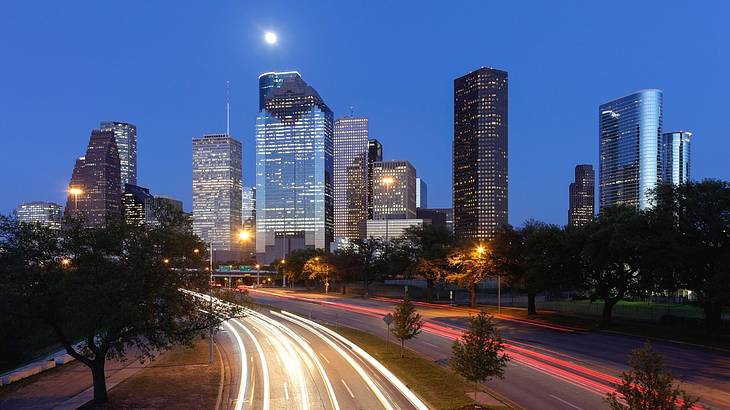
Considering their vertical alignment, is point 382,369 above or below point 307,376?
above

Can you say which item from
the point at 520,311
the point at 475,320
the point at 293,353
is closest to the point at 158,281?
the point at 475,320

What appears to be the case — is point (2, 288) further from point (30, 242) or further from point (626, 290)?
point (626, 290)

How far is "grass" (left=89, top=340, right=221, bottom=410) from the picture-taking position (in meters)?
23.4

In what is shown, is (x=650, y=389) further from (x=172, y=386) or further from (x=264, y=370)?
(x=264, y=370)

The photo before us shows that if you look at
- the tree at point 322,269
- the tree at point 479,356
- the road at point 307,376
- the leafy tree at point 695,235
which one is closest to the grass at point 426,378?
the road at point 307,376

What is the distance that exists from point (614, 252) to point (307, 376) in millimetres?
34225

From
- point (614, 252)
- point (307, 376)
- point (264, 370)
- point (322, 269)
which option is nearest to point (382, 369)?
point (307, 376)

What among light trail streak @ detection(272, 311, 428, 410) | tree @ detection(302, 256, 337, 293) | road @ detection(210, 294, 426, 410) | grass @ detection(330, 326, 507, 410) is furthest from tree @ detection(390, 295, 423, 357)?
tree @ detection(302, 256, 337, 293)

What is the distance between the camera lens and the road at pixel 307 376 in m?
23.5

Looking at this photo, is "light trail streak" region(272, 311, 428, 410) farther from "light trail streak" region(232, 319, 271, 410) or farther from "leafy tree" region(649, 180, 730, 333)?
"leafy tree" region(649, 180, 730, 333)

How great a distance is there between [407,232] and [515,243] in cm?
3880

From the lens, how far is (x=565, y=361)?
110 feet

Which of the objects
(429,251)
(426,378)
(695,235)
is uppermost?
(695,235)

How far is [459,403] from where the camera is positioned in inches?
874
